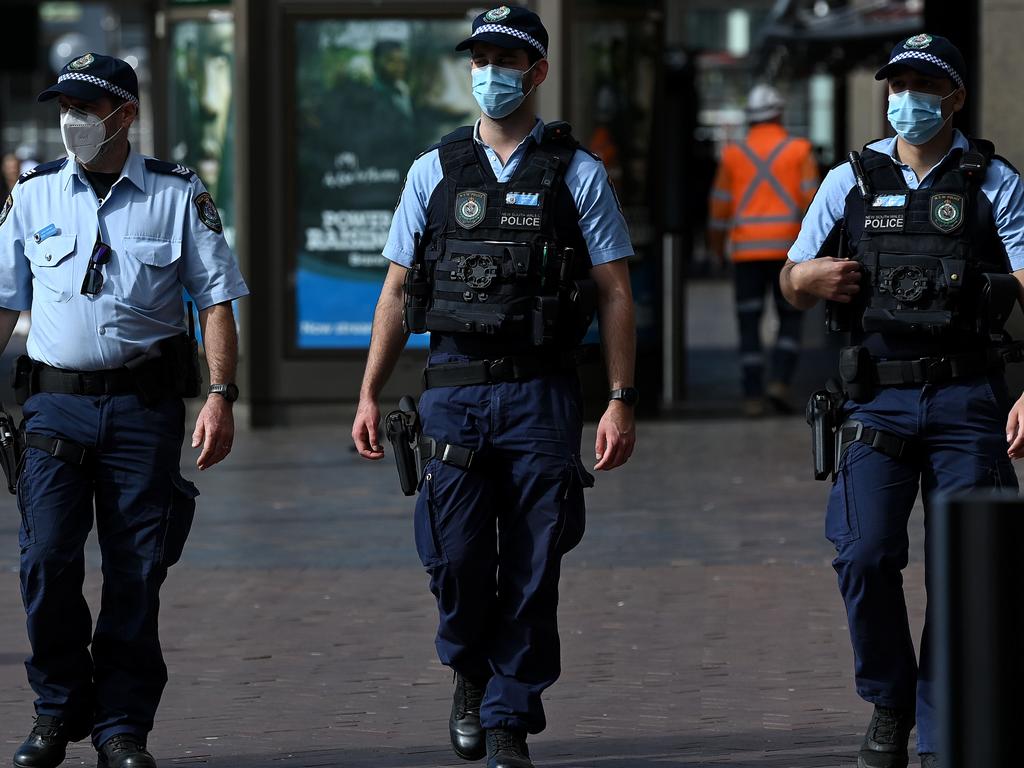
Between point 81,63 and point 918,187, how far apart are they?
216cm

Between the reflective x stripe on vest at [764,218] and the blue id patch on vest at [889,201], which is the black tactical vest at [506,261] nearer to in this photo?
the blue id patch on vest at [889,201]

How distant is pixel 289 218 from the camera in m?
12.1

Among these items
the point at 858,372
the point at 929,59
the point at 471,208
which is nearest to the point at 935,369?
the point at 858,372

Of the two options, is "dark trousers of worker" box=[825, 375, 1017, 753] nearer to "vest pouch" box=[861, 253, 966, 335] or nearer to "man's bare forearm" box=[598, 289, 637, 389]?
"vest pouch" box=[861, 253, 966, 335]

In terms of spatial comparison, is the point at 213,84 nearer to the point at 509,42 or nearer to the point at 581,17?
the point at 581,17

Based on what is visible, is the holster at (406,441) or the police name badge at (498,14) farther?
the holster at (406,441)

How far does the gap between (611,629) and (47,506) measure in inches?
96.4

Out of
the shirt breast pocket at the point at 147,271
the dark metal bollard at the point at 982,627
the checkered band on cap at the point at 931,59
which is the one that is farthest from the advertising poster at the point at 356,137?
the dark metal bollard at the point at 982,627

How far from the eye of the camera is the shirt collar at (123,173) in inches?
200

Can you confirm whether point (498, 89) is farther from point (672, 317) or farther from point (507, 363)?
point (672, 317)

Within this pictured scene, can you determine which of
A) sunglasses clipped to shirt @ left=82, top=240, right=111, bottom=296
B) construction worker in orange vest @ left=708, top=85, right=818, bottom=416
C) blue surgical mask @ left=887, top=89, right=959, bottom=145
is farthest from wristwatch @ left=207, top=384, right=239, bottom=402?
construction worker in orange vest @ left=708, top=85, right=818, bottom=416

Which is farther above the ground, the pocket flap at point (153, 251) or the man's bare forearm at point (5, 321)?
the pocket flap at point (153, 251)

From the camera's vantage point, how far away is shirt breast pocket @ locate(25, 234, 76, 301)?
504 cm

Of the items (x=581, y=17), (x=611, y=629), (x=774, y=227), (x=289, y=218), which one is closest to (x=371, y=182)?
(x=289, y=218)
